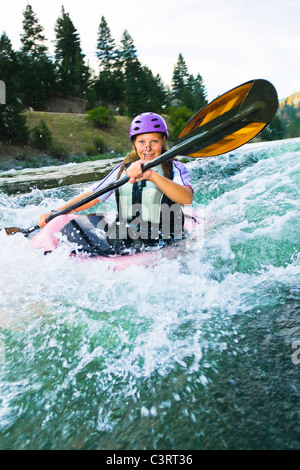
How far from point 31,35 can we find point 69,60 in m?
6.10

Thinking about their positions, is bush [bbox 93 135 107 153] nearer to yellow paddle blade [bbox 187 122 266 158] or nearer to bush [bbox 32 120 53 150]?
bush [bbox 32 120 53 150]

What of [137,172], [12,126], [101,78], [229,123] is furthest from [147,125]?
[101,78]

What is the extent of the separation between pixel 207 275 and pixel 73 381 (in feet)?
4.83

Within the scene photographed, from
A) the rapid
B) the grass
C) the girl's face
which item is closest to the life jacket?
the girl's face

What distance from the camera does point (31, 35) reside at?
48406mm

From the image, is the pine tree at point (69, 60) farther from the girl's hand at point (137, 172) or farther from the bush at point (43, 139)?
the girl's hand at point (137, 172)

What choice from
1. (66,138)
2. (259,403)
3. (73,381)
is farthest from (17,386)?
(66,138)

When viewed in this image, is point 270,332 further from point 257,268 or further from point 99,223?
point 99,223

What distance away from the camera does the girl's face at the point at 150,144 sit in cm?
288

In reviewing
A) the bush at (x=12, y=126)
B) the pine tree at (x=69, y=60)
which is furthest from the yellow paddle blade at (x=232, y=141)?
the pine tree at (x=69, y=60)

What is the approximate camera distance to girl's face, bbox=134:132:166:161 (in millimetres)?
2875

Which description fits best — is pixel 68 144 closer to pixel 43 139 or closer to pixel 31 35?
pixel 43 139

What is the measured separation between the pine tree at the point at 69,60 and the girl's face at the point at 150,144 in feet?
156
